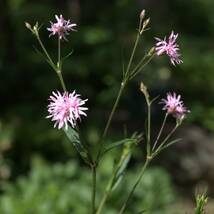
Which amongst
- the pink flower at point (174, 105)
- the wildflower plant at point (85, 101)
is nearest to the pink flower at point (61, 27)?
the wildflower plant at point (85, 101)

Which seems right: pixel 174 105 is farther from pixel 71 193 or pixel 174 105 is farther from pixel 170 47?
pixel 71 193

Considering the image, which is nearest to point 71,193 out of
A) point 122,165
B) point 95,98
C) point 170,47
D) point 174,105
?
point 95,98

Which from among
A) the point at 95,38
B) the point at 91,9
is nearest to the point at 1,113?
the point at 95,38

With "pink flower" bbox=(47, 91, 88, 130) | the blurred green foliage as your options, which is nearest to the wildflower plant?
"pink flower" bbox=(47, 91, 88, 130)

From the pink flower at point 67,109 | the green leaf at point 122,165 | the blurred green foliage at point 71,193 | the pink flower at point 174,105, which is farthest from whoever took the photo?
the blurred green foliage at point 71,193

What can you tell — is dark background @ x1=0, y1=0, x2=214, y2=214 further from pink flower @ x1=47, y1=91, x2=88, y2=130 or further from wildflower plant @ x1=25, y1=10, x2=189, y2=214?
pink flower @ x1=47, y1=91, x2=88, y2=130

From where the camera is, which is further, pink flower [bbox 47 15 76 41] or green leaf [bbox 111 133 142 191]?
green leaf [bbox 111 133 142 191]

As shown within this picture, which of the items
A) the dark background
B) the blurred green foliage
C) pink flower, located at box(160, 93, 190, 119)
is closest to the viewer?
pink flower, located at box(160, 93, 190, 119)

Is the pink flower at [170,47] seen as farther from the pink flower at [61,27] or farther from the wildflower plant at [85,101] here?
the pink flower at [61,27]

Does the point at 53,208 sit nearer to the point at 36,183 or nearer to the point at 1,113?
the point at 36,183
